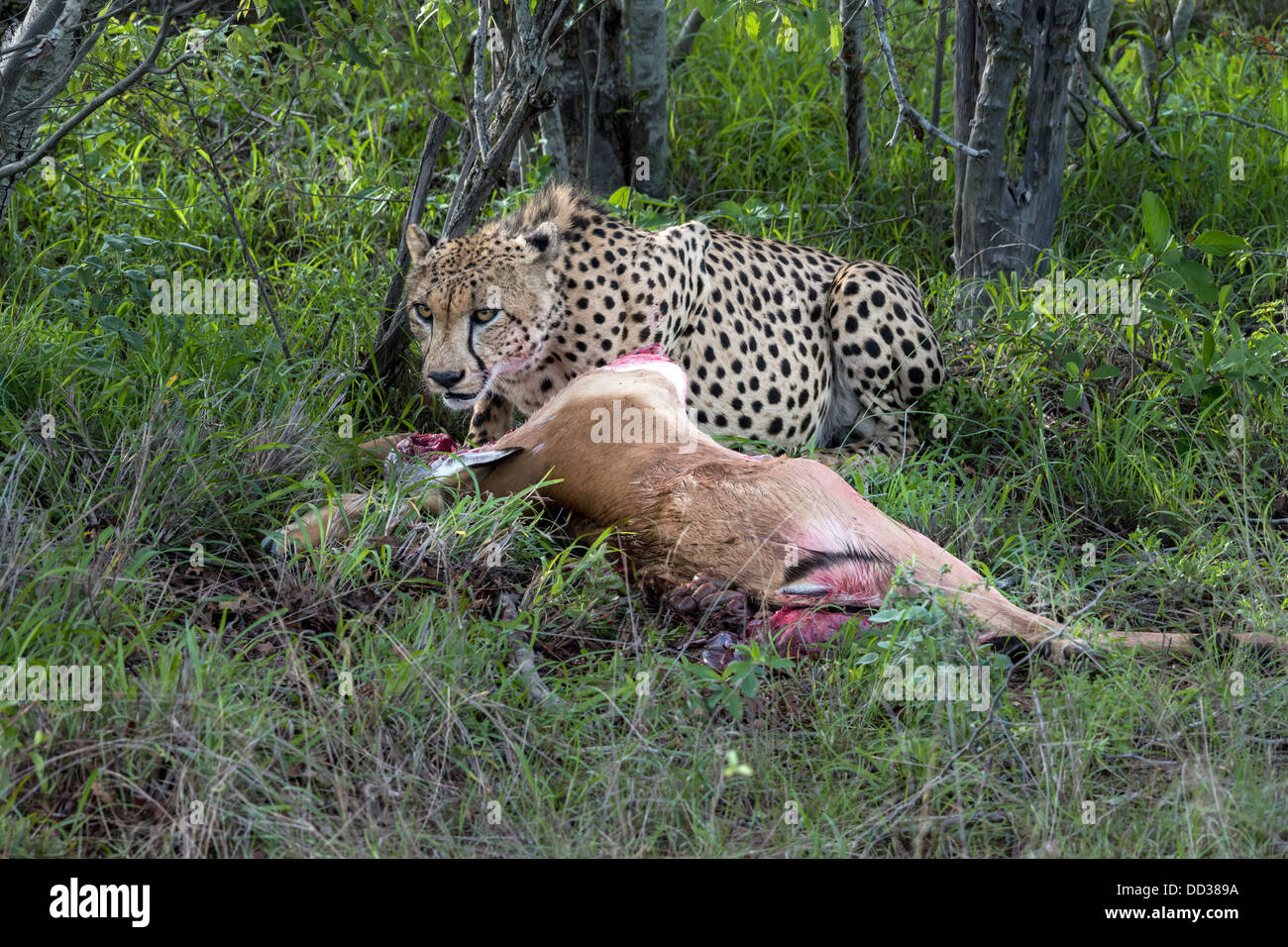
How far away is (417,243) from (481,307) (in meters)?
0.53

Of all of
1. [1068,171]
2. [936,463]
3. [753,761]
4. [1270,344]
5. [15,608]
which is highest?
[1068,171]

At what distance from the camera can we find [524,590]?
12.4 ft

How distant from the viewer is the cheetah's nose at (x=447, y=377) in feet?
15.0

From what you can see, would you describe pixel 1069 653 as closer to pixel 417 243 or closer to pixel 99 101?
pixel 417 243

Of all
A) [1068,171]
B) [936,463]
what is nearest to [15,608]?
[936,463]

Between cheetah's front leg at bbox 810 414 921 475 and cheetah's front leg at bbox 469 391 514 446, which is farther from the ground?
cheetah's front leg at bbox 469 391 514 446

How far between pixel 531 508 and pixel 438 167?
347 cm

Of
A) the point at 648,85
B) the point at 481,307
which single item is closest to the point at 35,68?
the point at 481,307

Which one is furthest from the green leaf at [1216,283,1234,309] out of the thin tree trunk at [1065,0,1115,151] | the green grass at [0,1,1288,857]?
the thin tree trunk at [1065,0,1115,151]

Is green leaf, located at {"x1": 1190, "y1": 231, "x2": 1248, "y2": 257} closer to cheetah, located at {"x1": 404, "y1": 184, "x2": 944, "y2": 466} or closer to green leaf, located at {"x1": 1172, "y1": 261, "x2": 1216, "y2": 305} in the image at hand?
green leaf, located at {"x1": 1172, "y1": 261, "x2": 1216, "y2": 305}

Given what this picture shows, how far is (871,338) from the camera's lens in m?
5.61

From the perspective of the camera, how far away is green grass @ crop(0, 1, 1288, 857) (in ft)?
9.48

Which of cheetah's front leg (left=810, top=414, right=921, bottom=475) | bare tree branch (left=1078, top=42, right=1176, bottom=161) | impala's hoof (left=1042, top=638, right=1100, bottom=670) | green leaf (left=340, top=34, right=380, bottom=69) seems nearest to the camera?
impala's hoof (left=1042, top=638, right=1100, bottom=670)

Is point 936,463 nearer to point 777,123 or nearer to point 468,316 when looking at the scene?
point 468,316
